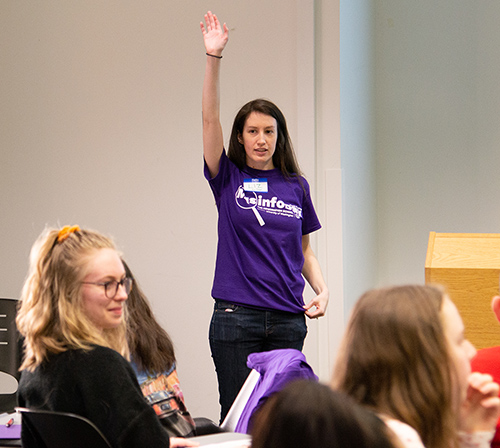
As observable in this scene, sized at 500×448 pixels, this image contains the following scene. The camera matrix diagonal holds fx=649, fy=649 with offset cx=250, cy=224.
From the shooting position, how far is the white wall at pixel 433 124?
15.4 feet

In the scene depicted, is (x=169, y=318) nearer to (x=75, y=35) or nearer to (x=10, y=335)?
(x=10, y=335)

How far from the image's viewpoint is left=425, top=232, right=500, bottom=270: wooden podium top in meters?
2.30

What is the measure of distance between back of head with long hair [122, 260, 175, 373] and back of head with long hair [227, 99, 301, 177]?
2.66 feet

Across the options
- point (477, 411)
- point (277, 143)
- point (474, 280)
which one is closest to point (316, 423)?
point (477, 411)

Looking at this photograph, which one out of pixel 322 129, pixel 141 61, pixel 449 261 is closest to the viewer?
pixel 449 261

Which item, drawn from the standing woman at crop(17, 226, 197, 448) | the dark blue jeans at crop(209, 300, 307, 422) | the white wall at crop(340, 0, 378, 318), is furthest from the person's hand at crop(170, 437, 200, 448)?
the white wall at crop(340, 0, 378, 318)

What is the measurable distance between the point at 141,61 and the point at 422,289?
331cm

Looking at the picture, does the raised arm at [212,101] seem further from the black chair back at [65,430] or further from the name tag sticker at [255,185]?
the black chair back at [65,430]

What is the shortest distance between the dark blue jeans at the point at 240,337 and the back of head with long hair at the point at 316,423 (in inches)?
64.6

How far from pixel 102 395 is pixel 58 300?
263 mm

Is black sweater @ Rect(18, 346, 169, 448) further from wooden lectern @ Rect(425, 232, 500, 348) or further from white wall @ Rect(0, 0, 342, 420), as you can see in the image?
white wall @ Rect(0, 0, 342, 420)

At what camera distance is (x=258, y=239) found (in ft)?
7.82

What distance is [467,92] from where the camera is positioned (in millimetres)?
4742

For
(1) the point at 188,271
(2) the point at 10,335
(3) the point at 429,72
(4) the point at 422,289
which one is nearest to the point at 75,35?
(1) the point at 188,271
